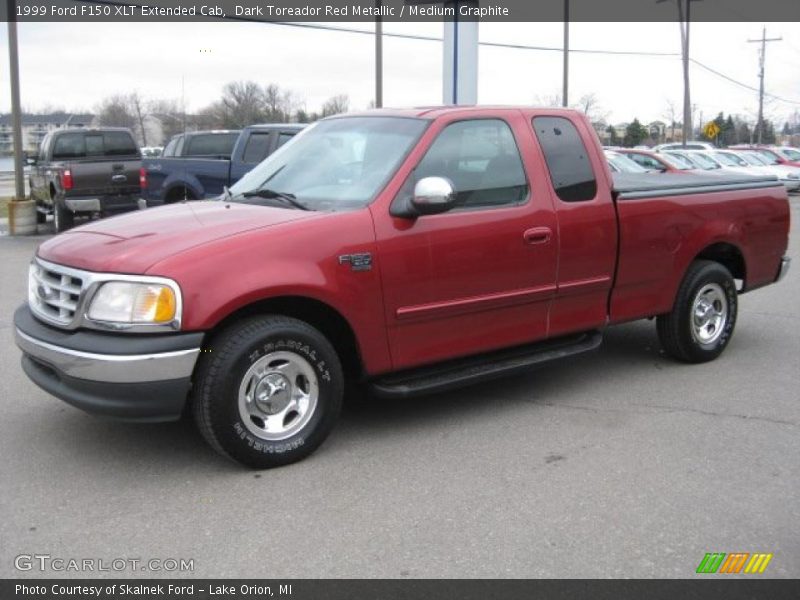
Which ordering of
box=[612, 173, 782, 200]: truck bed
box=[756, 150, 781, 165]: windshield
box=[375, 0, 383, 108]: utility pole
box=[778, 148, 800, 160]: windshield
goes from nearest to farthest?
box=[612, 173, 782, 200]: truck bed → box=[375, 0, 383, 108]: utility pole → box=[756, 150, 781, 165]: windshield → box=[778, 148, 800, 160]: windshield

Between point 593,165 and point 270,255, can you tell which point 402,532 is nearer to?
point 270,255

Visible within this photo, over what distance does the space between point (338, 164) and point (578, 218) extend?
5.28 ft

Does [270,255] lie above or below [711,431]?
above

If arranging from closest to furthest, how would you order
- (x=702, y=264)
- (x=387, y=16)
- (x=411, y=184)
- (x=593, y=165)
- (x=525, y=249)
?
(x=411, y=184), (x=525, y=249), (x=593, y=165), (x=702, y=264), (x=387, y=16)

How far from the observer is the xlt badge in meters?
4.38

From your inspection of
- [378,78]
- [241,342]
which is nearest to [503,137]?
[241,342]

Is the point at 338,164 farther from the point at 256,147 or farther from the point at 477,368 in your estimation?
the point at 256,147

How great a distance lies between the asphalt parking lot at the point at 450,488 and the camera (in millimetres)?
3469

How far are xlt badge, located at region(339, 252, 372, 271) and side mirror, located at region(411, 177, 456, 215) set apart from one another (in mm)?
401

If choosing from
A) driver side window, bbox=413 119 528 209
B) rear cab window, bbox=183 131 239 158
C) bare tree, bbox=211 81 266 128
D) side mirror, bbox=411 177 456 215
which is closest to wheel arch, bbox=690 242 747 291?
driver side window, bbox=413 119 528 209

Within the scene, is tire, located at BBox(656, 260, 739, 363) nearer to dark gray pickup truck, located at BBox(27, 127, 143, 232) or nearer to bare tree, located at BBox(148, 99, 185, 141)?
dark gray pickup truck, located at BBox(27, 127, 143, 232)

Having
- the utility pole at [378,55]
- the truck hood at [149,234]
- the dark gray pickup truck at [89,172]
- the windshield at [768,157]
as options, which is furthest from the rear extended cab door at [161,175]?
the windshield at [768,157]

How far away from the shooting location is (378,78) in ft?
68.8

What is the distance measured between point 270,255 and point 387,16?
17890 mm
